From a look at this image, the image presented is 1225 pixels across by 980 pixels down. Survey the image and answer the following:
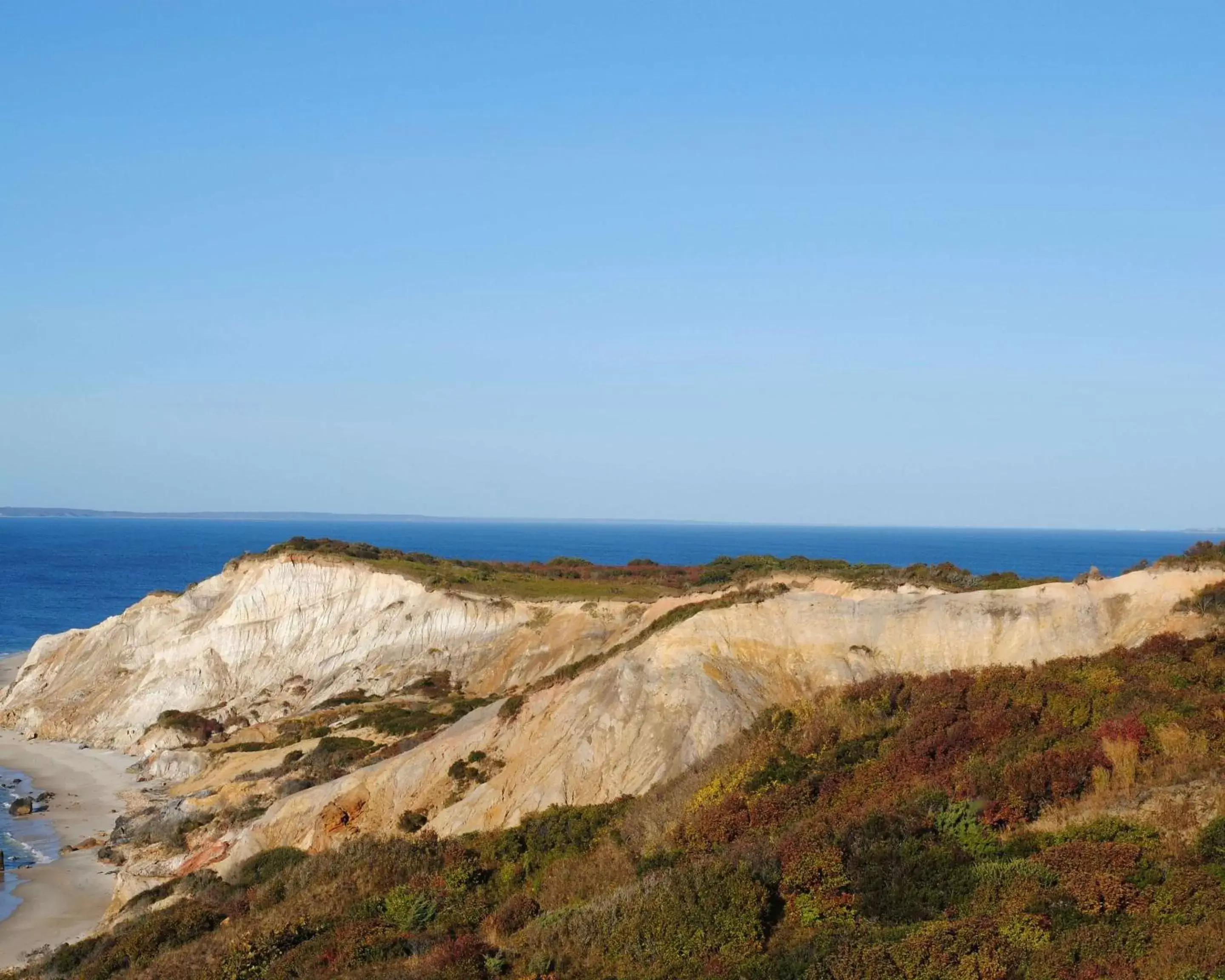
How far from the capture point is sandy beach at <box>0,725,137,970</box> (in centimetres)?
2931

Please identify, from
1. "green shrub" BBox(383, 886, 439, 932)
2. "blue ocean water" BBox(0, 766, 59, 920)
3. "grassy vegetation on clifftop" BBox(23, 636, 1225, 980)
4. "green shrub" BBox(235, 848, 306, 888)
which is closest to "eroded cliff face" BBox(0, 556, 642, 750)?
"blue ocean water" BBox(0, 766, 59, 920)

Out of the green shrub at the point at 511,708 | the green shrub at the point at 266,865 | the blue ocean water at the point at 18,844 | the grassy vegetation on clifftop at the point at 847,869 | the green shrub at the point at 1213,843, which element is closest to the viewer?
the grassy vegetation on clifftop at the point at 847,869

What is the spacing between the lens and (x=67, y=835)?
40125 mm

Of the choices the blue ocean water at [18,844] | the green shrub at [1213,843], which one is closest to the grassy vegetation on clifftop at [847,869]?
the green shrub at [1213,843]

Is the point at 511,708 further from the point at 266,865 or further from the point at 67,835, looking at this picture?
the point at 67,835

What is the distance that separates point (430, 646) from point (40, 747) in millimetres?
22409

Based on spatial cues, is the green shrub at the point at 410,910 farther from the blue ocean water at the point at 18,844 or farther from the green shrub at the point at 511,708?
the blue ocean water at the point at 18,844

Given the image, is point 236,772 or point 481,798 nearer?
point 481,798

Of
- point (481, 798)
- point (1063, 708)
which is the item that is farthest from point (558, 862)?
point (1063, 708)

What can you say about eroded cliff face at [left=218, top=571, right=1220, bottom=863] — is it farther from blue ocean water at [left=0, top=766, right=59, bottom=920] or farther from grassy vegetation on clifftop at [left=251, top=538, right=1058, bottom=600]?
grassy vegetation on clifftop at [left=251, top=538, right=1058, bottom=600]

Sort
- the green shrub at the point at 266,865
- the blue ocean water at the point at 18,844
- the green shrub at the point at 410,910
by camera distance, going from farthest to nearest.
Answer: the blue ocean water at the point at 18,844
the green shrub at the point at 266,865
the green shrub at the point at 410,910

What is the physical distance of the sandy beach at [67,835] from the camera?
2931 centimetres

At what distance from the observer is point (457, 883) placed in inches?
828

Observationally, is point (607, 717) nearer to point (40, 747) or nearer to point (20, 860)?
point (20, 860)
